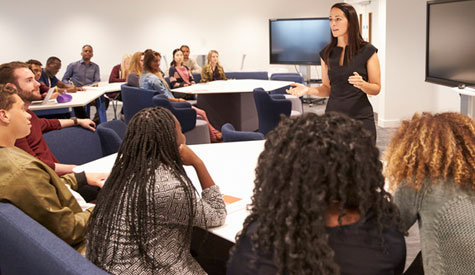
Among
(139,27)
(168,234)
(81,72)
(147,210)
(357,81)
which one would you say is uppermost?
(139,27)

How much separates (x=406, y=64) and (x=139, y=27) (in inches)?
279

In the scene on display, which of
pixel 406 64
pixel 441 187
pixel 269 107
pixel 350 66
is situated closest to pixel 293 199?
pixel 441 187

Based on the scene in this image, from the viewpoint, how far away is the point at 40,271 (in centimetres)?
150

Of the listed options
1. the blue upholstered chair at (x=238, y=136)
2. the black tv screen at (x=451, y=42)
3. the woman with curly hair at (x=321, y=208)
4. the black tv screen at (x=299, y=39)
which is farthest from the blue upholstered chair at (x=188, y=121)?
the black tv screen at (x=299, y=39)

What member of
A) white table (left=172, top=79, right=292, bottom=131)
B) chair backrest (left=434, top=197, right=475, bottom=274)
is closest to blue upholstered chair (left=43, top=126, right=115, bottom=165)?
chair backrest (left=434, top=197, right=475, bottom=274)

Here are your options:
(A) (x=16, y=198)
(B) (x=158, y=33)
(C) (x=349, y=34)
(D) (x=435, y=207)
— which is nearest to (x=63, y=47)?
(B) (x=158, y=33)

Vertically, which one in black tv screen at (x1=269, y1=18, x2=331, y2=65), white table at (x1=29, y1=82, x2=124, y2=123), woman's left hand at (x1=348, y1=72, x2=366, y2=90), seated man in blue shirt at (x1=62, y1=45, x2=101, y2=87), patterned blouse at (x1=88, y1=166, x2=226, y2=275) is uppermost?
black tv screen at (x1=269, y1=18, x2=331, y2=65)

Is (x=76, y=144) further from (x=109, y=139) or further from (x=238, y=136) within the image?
(x=238, y=136)

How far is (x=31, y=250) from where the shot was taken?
5.00ft

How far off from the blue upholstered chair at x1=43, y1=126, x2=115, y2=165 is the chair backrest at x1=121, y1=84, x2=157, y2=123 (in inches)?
104

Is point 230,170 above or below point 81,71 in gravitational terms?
below

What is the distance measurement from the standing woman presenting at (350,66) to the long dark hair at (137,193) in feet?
5.45

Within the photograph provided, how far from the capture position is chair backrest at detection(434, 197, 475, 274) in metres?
1.49

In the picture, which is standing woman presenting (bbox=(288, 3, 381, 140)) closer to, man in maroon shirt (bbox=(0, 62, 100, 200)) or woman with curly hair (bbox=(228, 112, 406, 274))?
man in maroon shirt (bbox=(0, 62, 100, 200))
